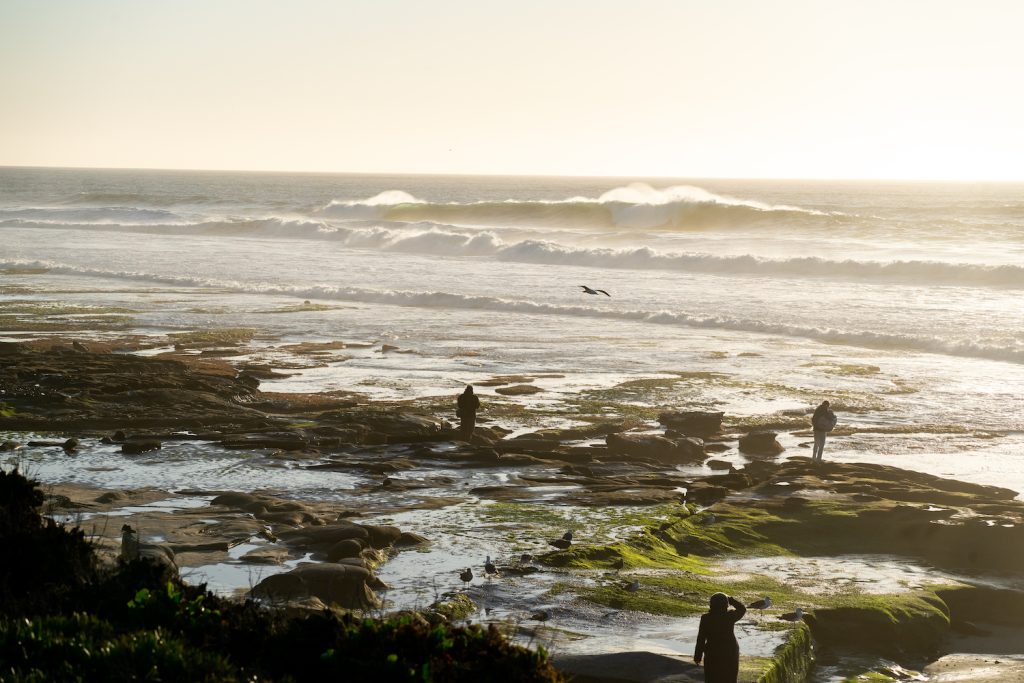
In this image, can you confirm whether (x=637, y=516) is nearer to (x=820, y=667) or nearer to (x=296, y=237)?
(x=820, y=667)

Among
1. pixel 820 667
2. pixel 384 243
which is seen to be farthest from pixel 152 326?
pixel 384 243

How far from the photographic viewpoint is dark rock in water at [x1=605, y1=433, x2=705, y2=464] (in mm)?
21705

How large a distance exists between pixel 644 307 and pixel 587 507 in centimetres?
2885

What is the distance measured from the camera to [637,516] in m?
17.4

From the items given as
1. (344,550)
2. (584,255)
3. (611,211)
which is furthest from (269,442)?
(611,211)

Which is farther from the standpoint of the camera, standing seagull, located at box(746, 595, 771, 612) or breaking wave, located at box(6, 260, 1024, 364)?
breaking wave, located at box(6, 260, 1024, 364)

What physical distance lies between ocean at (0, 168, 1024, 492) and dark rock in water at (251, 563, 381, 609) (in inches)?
417

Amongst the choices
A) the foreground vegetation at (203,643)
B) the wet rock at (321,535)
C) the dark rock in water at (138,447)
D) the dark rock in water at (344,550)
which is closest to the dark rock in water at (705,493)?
the wet rock at (321,535)

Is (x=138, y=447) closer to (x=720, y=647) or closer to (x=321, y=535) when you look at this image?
(x=321, y=535)

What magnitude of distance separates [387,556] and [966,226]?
78.6 m

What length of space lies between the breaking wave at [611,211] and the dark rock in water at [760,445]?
6792cm

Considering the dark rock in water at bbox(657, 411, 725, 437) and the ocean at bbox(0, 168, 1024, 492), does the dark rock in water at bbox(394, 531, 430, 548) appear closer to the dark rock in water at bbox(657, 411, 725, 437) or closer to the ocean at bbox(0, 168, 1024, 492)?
the ocean at bbox(0, 168, 1024, 492)

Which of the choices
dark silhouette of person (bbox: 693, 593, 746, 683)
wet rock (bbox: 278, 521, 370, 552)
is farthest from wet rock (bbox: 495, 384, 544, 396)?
dark silhouette of person (bbox: 693, 593, 746, 683)

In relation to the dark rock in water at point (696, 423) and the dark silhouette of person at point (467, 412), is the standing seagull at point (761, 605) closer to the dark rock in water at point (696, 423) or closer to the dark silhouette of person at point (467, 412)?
the dark silhouette of person at point (467, 412)
